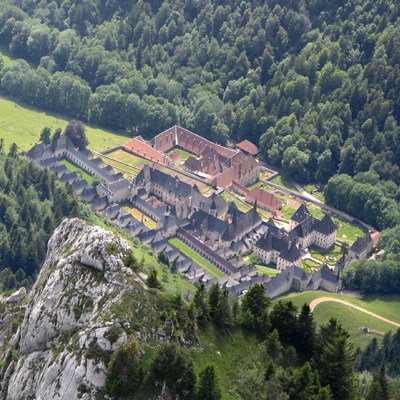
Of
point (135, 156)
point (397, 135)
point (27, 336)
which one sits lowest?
point (135, 156)

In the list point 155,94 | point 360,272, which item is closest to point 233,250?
point 360,272

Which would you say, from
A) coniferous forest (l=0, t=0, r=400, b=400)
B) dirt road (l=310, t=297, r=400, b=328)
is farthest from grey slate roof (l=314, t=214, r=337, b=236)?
dirt road (l=310, t=297, r=400, b=328)

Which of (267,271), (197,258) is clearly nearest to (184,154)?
(197,258)

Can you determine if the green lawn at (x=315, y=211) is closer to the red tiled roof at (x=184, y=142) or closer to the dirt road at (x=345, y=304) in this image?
the red tiled roof at (x=184, y=142)

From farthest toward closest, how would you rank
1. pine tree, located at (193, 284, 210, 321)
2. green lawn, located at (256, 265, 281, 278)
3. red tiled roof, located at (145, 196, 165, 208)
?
red tiled roof, located at (145, 196, 165, 208)
green lawn, located at (256, 265, 281, 278)
pine tree, located at (193, 284, 210, 321)

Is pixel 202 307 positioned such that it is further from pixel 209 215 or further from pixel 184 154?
pixel 184 154

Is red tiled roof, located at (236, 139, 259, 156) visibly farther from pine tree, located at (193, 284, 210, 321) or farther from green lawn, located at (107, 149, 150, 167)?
pine tree, located at (193, 284, 210, 321)

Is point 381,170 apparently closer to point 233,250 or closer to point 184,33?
point 233,250
